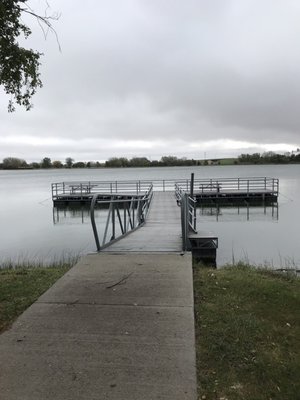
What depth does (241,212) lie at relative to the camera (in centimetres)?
2420

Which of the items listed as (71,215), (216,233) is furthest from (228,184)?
(216,233)

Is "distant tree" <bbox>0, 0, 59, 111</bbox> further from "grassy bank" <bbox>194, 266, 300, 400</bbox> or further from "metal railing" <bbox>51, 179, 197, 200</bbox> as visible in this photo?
"metal railing" <bbox>51, 179, 197, 200</bbox>

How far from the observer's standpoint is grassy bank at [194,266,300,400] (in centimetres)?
280

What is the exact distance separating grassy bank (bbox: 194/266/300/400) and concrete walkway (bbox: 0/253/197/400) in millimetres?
163

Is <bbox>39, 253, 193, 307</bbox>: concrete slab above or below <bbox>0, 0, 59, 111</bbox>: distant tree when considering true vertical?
below

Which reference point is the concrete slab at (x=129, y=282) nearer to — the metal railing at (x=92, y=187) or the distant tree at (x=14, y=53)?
the distant tree at (x=14, y=53)

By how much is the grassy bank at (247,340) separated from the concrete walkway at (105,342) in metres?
0.16

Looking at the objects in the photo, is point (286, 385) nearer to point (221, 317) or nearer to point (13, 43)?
point (221, 317)

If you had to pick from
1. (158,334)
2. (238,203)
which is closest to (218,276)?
(158,334)

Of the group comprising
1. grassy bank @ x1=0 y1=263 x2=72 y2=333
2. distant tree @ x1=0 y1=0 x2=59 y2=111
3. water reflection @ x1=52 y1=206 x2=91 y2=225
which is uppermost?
distant tree @ x1=0 y1=0 x2=59 y2=111

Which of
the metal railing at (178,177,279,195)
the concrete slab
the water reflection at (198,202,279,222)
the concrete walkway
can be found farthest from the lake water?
the concrete walkway

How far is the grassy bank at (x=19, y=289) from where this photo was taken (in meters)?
4.25

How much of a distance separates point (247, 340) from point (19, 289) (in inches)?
128

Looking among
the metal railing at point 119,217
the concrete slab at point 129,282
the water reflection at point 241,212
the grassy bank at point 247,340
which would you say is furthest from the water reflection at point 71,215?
the grassy bank at point 247,340
